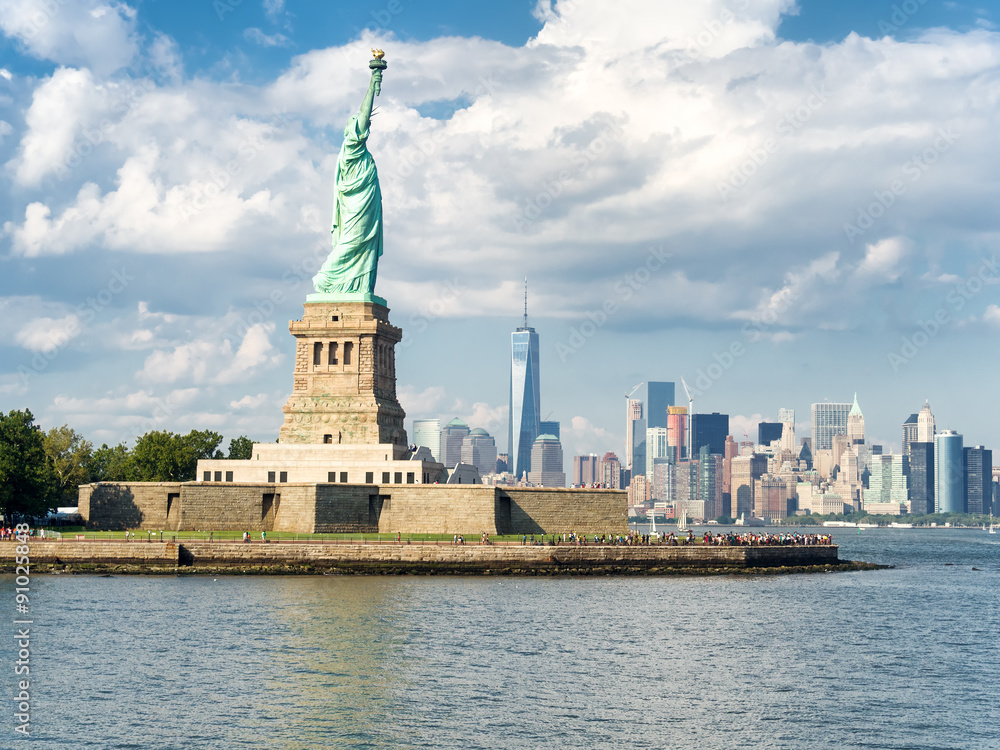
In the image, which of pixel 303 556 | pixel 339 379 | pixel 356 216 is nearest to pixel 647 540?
pixel 303 556

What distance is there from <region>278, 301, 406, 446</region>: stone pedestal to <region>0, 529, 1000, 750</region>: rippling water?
70.0 ft

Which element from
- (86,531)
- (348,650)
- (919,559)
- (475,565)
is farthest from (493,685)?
(919,559)

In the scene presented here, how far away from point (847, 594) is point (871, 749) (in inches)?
1741

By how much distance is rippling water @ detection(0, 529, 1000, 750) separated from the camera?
39.3 meters

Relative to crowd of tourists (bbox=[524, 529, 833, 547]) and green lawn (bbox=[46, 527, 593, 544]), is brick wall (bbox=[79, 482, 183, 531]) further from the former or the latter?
crowd of tourists (bbox=[524, 529, 833, 547])

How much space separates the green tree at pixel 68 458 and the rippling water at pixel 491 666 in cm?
4091

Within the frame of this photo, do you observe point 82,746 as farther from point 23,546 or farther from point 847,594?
point 847,594

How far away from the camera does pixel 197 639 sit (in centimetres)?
5406

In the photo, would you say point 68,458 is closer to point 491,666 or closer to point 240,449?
point 240,449

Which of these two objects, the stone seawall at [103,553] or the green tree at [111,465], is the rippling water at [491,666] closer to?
the stone seawall at [103,553]

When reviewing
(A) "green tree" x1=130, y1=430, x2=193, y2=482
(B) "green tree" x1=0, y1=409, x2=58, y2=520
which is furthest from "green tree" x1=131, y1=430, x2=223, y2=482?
(B) "green tree" x1=0, y1=409, x2=58, y2=520

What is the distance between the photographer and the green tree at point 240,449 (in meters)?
120

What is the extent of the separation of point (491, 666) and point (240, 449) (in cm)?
7631

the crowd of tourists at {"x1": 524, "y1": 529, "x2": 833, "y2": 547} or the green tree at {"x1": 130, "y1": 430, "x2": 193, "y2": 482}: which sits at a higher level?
the green tree at {"x1": 130, "y1": 430, "x2": 193, "y2": 482}
